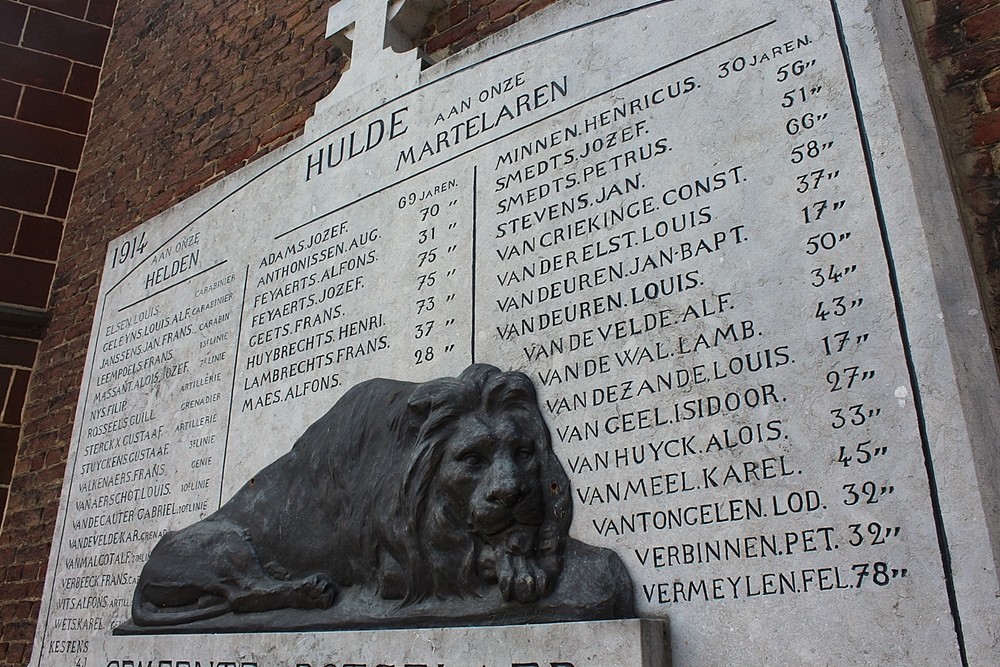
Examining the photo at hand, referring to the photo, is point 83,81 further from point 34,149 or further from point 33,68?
point 34,149

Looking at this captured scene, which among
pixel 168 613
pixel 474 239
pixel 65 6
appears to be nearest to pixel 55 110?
pixel 65 6

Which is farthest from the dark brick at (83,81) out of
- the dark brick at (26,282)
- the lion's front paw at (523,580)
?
the lion's front paw at (523,580)

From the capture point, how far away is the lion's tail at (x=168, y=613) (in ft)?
9.66

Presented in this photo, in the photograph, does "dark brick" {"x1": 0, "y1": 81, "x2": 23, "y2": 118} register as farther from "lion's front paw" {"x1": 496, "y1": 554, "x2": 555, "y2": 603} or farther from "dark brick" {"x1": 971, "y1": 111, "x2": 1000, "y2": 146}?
"dark brick" {"x1": 971, "y1": 111, "x2": 1000, "y2": 146}

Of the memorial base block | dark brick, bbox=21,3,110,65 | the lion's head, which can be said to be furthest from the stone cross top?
dark brick, bbox=21,3,110,65

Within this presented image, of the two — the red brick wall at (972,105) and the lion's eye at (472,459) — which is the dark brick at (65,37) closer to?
the lion's eye at (472,459)

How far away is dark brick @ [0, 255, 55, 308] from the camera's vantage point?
18.0 ft

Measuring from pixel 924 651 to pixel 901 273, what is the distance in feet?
2.76

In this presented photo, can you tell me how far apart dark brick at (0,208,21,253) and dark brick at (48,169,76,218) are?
22 centimetres

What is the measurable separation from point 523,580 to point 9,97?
18.0ft

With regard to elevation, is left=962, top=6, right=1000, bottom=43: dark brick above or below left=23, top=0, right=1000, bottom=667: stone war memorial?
above

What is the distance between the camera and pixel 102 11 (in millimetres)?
6648

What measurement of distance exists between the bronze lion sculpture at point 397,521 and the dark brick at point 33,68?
14.2ft

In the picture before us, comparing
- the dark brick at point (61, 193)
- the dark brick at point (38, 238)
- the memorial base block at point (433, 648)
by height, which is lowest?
the memorial base block at point (433, 648)
